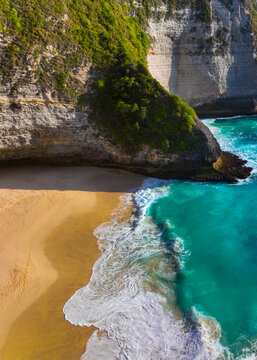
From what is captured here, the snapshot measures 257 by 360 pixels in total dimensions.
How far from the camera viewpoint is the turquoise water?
30.6 ft

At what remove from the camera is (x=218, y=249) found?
1221 centimetres

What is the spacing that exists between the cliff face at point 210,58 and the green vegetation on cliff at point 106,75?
31.8 feet

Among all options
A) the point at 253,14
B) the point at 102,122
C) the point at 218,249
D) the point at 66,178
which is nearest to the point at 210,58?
the point at 253,14

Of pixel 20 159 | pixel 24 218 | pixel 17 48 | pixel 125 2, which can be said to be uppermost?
pixel 125 2

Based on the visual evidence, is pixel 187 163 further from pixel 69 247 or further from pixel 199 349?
pixel 199 349

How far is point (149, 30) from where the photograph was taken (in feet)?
85.4

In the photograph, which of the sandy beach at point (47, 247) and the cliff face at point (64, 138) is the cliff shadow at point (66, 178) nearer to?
the sandy beach at point (47, 247)

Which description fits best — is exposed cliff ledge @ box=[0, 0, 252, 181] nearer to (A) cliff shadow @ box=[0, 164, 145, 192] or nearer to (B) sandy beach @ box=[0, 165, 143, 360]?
(A) cliff shadow @ box=[0, 164, 145, 192]

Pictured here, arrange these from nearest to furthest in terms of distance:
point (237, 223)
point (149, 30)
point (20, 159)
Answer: point (237, 223), point (20, 159), point (149, 30)

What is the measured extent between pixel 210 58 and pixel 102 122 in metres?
19.7

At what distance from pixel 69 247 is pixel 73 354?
192 inches

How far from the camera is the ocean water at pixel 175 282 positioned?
27.6 ft

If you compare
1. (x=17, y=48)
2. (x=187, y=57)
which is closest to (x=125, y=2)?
(x=187, y=57)

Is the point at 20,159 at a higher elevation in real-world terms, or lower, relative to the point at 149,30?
lower
